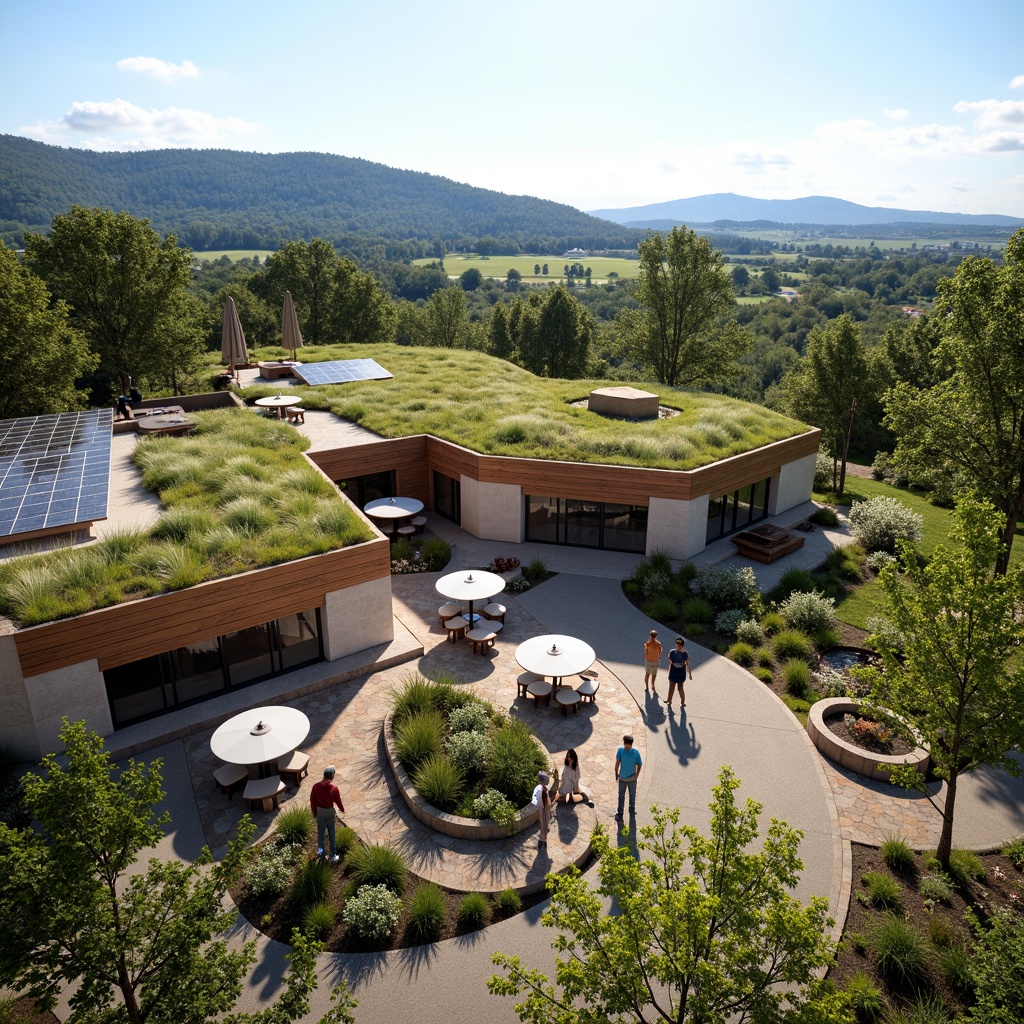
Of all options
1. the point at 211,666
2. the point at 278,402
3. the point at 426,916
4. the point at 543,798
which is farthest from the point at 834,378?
the point at 426,916

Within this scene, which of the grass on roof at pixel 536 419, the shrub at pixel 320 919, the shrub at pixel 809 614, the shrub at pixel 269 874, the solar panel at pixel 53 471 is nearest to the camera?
the shrub at pixel 320 919

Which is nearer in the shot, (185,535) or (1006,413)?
(185,535)

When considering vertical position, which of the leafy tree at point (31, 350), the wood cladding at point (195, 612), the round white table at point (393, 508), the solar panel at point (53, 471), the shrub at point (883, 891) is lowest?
the shrub at point (883, 891)

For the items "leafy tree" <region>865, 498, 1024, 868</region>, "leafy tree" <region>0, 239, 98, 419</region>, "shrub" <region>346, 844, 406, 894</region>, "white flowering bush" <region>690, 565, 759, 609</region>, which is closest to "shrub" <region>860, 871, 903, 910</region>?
"leafy tree" <region>865, 498, 1024, 868</region>

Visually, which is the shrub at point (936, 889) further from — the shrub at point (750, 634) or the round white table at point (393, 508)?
the round white table at point (393, 508)

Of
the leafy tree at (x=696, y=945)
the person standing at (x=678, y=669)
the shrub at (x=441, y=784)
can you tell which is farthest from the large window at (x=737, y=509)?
the leafy tree at (x=696, y=945)

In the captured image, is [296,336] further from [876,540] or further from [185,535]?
[876,540]

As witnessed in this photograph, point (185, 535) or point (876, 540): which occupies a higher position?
point (185, 535)

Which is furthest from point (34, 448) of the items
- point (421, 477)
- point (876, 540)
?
point (876, 540)

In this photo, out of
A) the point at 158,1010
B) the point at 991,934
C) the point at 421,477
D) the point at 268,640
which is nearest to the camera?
the point at 158,1010
